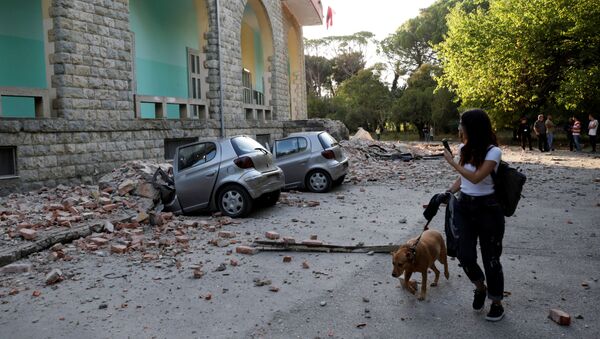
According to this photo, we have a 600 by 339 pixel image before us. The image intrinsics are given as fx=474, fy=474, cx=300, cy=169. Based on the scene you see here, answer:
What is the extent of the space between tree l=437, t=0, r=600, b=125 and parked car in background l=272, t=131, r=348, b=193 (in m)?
13.2

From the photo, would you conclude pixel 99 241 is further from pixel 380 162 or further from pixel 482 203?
pixel 380 162

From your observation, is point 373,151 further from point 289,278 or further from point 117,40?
point 289,278

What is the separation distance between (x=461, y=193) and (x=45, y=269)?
4.92m

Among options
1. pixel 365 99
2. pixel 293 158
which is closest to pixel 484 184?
pixel 293 158

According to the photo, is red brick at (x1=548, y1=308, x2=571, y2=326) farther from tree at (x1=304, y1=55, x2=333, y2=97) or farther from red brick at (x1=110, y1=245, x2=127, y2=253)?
tree at (x1=304, y1=55, x2=333, y2=97)

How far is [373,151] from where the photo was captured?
69.7 ft

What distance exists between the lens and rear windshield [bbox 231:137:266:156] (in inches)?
351

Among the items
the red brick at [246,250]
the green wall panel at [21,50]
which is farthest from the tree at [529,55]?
the green wall panel at [21,50]

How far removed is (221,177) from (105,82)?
471 cm

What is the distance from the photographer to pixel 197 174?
346 inches

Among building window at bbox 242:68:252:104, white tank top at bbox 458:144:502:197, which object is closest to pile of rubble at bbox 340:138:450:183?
building window at bbox 242:68:252:104

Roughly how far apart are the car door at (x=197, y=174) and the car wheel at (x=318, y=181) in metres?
3.51

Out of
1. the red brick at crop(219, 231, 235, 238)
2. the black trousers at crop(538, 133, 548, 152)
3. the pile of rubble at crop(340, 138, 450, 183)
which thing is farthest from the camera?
the black trousers at crop(538, 133, 548, 152)

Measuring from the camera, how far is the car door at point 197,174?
28.7ft
